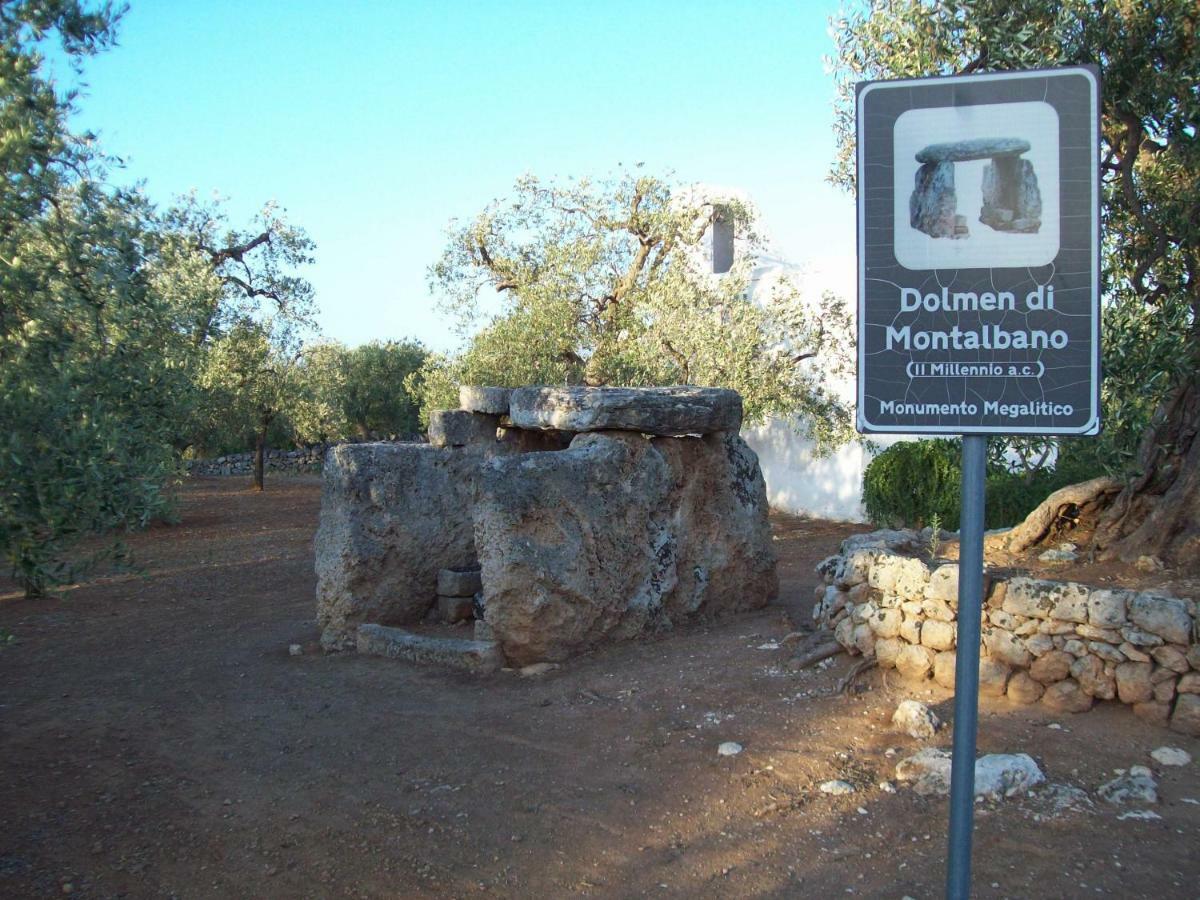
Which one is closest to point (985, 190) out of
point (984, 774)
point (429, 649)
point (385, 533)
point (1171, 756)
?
point (984, 774)

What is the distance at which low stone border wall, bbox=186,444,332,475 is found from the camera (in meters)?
29.8

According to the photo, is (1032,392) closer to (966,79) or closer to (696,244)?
(966,79)

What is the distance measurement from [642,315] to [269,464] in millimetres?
19596

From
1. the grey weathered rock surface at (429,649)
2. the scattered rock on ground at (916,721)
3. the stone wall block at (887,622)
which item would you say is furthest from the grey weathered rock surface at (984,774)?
the grey weathered rock surface at (429,649)

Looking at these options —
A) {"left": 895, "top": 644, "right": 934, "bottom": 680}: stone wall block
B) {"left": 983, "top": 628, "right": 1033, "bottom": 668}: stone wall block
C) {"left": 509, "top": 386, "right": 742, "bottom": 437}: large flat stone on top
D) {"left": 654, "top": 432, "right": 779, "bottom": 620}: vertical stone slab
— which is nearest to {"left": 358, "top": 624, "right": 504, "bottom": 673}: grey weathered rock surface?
{"left": 654, "top": 432, "right": 779, "bottom": 620}: vertical stone slab

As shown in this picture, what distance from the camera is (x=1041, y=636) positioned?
5.46 meters

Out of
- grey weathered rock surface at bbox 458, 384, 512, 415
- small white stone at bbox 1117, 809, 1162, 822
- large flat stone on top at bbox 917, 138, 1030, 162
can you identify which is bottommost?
small white stone at bbox 1117, 809, 1162, 822

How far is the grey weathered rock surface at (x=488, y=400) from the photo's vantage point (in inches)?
352

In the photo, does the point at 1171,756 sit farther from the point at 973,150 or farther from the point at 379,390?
the point at 379,390

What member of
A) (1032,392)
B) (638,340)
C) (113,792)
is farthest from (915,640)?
(638,340)

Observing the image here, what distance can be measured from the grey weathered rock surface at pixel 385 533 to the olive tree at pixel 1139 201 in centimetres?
470

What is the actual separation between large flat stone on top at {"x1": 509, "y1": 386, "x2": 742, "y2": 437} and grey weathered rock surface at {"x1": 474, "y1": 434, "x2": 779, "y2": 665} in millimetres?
148

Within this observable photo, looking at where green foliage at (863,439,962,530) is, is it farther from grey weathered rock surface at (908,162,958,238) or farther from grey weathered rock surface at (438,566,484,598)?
grey weathered rock surface at (908,162,958,238)

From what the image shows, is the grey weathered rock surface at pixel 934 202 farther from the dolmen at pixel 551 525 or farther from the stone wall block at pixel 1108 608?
the dolmen at pixel 551 525
